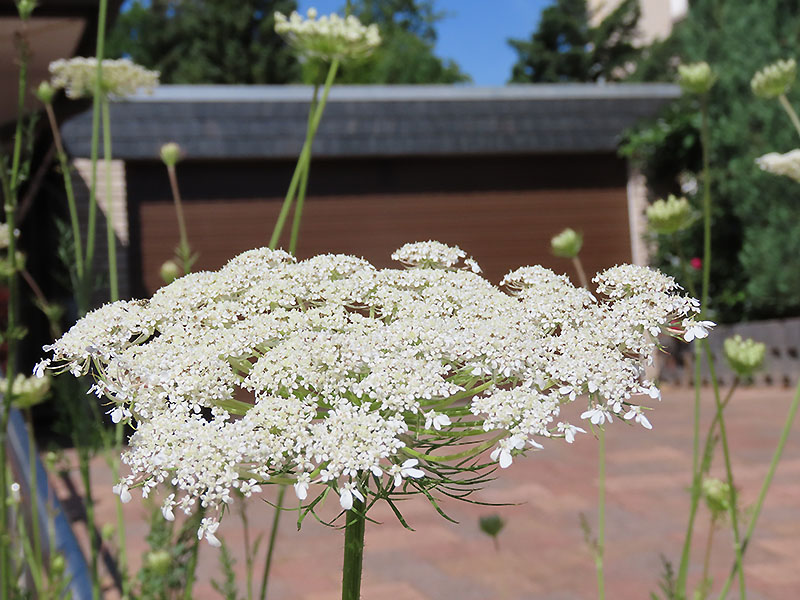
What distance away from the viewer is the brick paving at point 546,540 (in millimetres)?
4699

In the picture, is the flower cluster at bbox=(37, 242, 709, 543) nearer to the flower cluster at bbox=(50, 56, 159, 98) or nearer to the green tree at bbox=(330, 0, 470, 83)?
the flower cluster at bbox=(50, 56, 159, 98)

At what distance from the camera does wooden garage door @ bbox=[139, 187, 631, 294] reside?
11508 mm

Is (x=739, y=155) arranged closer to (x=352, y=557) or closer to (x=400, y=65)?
(x=352, y=557)

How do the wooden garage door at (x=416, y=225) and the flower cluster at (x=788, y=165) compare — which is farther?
the wooden garage door at (x=416, y=225)

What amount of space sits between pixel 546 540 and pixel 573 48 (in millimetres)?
30593

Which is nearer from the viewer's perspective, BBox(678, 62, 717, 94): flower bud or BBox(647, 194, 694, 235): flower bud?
BBox(647, 194, 694, 235): flower bud

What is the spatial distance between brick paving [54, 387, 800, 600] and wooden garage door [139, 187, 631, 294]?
4.36 meters

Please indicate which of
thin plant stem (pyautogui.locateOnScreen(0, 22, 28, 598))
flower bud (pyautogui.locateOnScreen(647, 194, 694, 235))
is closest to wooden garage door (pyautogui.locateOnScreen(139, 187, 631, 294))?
flower bud (pyautogui.locateOnScreen(647, 194, 694, 235))

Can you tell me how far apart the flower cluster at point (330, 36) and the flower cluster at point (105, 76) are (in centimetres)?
89

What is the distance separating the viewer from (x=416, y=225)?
1220 cm

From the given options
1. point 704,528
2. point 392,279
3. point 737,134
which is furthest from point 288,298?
point 737,134

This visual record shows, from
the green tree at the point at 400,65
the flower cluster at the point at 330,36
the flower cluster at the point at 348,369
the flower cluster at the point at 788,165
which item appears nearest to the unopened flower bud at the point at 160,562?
the flower cluster at the point at 348,369

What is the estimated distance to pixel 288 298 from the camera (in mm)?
1193

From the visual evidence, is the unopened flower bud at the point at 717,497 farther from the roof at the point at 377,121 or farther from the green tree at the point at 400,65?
the green tree at the point at 400,65
